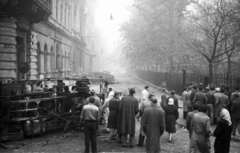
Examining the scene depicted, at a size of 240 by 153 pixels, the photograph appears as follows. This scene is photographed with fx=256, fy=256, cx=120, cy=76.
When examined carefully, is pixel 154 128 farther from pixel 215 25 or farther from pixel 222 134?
pixel 215 25

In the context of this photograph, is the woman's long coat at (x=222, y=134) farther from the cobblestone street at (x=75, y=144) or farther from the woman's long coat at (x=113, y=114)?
the woman's long coat at (x=113, y=114)

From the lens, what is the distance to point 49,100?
9.88 m

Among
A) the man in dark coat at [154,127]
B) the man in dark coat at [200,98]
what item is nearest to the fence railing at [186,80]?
the man in dark coat at [200,98]

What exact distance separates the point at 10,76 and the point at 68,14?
2073 centimetres

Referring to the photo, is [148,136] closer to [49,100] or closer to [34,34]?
Answer: [49,100]

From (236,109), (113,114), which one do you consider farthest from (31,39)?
(236,109)

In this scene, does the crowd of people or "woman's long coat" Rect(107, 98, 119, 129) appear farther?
"woman's long coat" Rect(107, 98, 119, 129)

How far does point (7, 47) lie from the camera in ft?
45.7

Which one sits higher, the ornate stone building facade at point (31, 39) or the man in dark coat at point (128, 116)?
the ornate stone building facade at point (31, 39)

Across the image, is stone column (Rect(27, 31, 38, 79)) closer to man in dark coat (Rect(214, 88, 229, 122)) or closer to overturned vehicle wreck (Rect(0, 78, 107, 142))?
overturned vehicle wreck (Rect(0, 78, 107, 142))

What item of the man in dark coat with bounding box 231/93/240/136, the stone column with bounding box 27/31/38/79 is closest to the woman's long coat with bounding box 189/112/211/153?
the man in dark coat with bounding box 231/93/240/136

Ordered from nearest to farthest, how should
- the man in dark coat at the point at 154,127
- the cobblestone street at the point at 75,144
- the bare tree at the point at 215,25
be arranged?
the man in dark coat at the point at 154,127, the cobblestone street at the point at 75,144, the bare tree at the point at 215,25

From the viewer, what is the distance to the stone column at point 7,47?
13625 mm

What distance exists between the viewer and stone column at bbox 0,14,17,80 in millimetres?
13625
